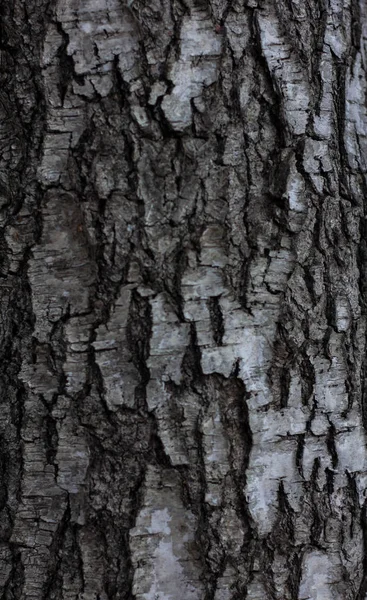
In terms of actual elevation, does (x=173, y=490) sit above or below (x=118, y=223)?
below

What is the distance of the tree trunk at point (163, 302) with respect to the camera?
4.80ft

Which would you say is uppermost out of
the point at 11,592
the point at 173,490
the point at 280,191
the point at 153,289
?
the point at 280,191

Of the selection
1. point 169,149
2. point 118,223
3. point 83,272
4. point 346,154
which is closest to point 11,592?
point 83,272

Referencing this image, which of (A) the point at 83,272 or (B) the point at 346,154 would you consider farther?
(B) the point at 346,154

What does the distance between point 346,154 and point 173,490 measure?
0.82m

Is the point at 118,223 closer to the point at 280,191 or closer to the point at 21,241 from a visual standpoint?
the point at 21,241

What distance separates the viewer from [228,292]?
1.49 m

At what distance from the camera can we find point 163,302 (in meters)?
1.46

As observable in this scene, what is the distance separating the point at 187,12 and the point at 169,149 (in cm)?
28

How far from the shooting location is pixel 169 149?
57.5 inches

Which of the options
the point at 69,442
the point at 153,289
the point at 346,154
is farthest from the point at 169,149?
the point at 69,442

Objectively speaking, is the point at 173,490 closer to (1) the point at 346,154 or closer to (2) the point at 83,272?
(2) the point at 83,272

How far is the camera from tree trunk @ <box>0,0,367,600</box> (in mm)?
1462

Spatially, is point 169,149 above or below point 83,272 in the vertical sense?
above
